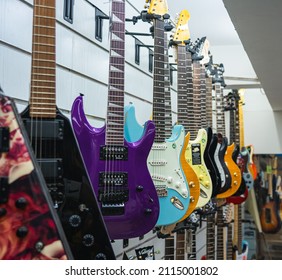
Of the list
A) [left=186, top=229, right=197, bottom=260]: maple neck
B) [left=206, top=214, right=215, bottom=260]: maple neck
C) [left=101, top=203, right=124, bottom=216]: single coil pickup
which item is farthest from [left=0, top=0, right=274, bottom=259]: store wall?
[left=101, top=203, right=124, bottom=216]: single coil pickup

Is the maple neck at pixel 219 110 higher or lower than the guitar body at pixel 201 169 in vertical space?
higher

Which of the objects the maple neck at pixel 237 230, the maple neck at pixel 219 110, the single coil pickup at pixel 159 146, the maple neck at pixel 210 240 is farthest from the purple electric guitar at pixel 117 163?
the maple neck at pixel 237 230

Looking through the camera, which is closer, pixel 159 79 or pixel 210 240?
pixel 159 79

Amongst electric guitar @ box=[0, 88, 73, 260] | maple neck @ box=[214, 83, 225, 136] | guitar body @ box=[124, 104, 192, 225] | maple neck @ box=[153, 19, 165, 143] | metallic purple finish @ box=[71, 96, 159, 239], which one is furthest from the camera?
maple neck @ box=[214, 83, 225, 136]

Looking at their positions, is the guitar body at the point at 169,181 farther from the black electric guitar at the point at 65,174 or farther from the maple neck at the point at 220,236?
the maple neck at the point at 220,236

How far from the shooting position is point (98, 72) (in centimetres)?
150

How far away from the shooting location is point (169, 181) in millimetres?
1278

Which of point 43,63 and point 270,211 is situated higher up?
point 43,63

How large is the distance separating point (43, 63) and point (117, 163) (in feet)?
1.00

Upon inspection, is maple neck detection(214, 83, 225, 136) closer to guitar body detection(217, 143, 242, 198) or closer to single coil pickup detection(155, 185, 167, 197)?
guitar body detection(217, 143, 242, 198)

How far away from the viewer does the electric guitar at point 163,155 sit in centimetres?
126

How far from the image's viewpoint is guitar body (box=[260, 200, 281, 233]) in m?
3.47

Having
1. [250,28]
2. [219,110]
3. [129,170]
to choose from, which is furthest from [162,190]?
[219,110]

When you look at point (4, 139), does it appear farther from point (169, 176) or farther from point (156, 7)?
point (156, 7)
